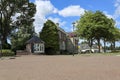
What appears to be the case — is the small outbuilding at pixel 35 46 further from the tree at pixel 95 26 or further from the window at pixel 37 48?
the tree at pixel 95 26

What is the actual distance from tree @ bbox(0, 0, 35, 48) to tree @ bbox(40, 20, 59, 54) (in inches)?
298

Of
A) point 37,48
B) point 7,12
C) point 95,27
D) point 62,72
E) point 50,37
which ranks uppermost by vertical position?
point 7,12

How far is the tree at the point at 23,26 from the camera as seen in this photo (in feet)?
234

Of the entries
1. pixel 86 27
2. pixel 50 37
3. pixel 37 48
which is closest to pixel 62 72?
pixel 37 48

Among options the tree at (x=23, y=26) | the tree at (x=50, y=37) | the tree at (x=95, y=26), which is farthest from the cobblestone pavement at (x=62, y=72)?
the tree at (x=95, y=26)

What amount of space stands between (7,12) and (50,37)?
11499 mm

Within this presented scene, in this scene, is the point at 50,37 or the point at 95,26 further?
the point at 95,26

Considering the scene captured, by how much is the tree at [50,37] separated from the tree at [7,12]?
7574mm

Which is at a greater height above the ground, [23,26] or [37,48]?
[23,26]

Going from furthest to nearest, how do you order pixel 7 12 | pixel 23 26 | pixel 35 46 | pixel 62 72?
pixel 23 26 < pixel 7 12 < pixel 35 46 < pixel 62 72

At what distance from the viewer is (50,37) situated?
229ft

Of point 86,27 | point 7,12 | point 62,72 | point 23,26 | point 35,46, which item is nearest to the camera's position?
point 62,72

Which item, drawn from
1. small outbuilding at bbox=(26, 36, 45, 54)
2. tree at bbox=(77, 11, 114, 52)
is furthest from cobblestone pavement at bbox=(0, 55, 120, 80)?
tree at bbox=(77, 11, 114, 52)

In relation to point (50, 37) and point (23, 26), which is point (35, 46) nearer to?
point (50, 37)
